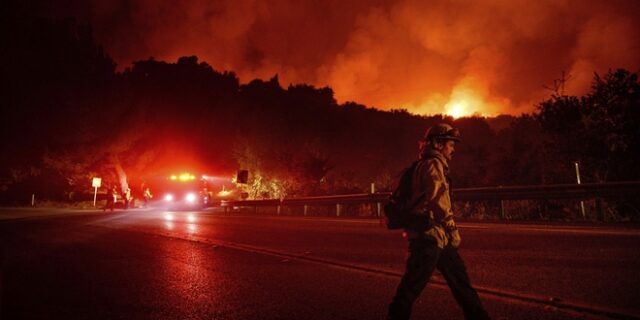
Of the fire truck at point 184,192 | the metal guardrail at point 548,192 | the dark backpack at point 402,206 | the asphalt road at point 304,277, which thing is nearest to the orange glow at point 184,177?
the fire truck at point 184,192

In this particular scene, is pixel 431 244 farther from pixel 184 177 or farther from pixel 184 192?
pixel 184 177

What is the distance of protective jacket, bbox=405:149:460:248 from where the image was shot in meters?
3.38

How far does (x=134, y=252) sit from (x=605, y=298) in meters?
7.90

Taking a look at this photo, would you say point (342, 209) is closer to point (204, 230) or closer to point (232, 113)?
point (204, 230)

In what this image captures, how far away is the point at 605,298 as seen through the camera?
4344mm

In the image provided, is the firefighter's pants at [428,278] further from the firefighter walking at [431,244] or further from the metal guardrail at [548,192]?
the metal guardrail at [548,192]

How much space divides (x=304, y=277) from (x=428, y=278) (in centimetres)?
282

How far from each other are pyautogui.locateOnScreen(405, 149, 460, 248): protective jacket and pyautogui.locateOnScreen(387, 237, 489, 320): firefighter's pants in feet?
0.24

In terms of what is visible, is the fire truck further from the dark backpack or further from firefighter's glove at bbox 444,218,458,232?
firefighter's glove at bbox 444,218,458,232

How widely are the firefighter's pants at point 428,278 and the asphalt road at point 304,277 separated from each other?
68 centimetres

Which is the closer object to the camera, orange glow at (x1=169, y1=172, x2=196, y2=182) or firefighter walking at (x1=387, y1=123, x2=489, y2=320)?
firefighter walking at (x1=387, y1=123, x2=489, y2=320)

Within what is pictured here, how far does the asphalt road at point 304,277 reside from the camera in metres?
4.32

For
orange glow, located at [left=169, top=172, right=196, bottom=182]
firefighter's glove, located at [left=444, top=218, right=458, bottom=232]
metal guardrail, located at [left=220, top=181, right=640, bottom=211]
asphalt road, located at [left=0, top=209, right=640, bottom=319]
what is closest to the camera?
firefighter's glove, located at [left=444, top=218, right=458, bottom=232]

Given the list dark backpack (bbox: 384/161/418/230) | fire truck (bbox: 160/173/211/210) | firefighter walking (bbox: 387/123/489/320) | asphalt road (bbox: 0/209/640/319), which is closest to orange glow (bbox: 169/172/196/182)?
fire truck (bbox: 160/173/211/210)
